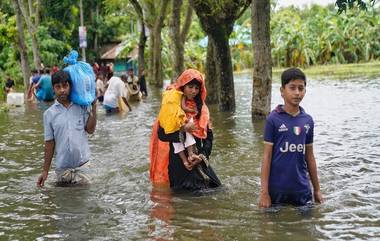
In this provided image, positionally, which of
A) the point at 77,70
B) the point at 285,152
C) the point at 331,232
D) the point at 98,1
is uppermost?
the point at 98,1

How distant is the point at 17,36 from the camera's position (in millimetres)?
23906

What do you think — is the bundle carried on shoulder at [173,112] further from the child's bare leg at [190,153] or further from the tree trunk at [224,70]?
the tree trunk at [224,70]

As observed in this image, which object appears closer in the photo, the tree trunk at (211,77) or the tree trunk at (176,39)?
the tree trunk at (211,77)

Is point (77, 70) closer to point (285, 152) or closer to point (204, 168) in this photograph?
point (204, 168)

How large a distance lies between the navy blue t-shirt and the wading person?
2.39 meters

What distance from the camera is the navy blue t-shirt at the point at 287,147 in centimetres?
542

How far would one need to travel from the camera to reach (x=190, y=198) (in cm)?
713

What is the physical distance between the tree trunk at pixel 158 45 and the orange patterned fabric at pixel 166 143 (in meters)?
20.2

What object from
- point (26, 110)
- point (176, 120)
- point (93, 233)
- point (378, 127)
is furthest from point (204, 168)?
point (26, 110)

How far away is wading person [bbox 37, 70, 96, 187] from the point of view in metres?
6.78

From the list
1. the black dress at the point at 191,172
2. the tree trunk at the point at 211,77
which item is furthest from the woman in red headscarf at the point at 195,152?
the tree trunk at the point at 211,77

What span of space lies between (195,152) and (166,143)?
403 millimetres

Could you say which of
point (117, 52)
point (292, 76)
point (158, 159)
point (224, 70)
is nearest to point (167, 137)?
point (158, 159)

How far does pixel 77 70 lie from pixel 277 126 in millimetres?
2551
